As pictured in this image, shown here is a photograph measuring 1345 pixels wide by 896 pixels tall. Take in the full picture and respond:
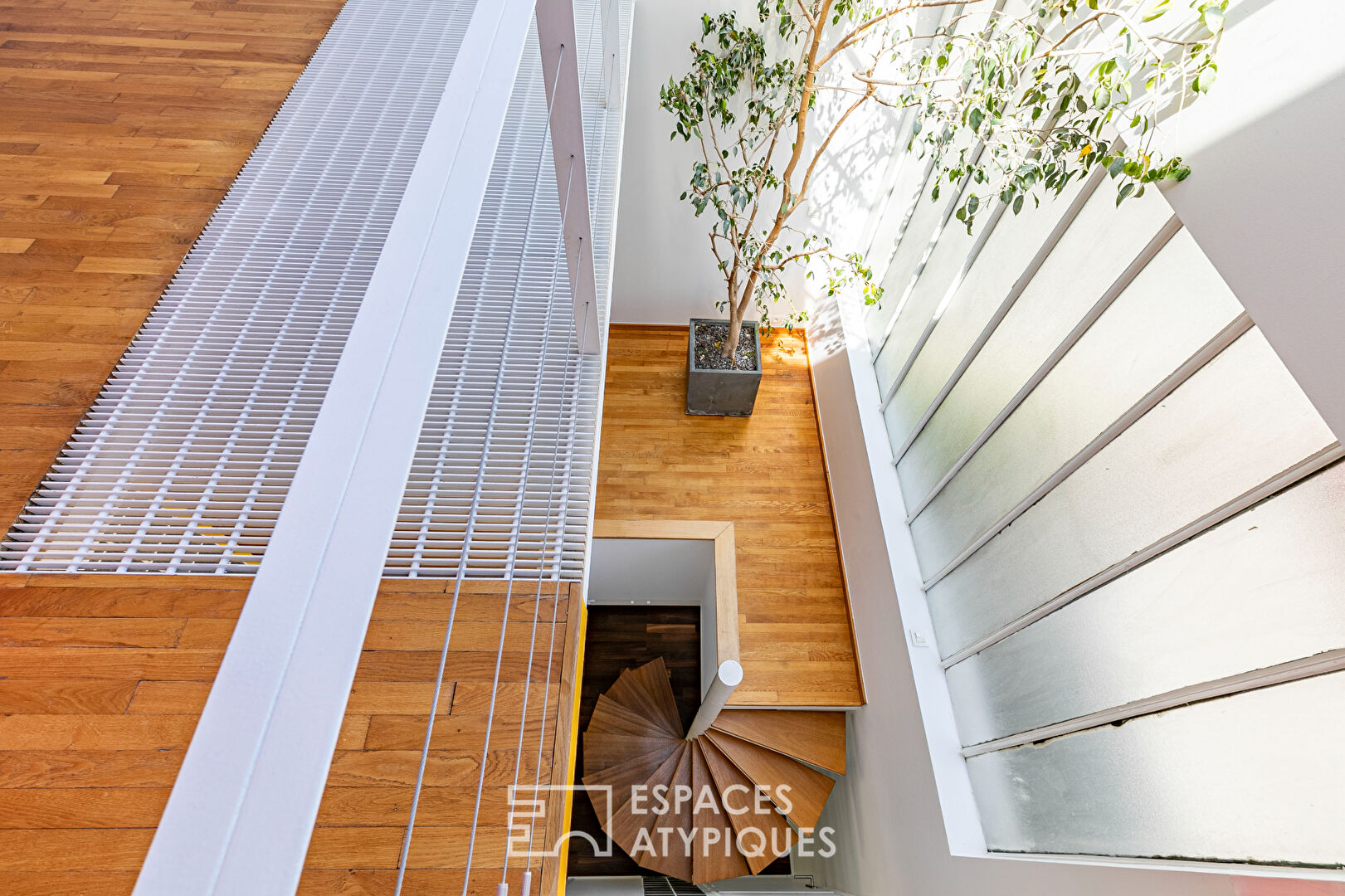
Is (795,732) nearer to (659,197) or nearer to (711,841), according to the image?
(711,841)

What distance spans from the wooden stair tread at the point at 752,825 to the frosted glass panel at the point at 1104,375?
208 cm

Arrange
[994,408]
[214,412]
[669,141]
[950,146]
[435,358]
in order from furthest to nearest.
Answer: [669,141] < [950,146] < [994,408] < [214,412] < [435,358]

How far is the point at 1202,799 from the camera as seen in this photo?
1.74m

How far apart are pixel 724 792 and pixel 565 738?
98.6 inches

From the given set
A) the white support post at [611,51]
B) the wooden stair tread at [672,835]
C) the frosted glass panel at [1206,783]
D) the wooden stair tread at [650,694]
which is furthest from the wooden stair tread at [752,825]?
the white support post at [611,51]

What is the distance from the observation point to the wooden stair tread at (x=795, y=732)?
3979 mm

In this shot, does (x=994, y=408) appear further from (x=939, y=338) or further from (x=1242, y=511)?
(x=1242, y=511)

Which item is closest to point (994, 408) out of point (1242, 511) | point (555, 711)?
point (1242, 511)

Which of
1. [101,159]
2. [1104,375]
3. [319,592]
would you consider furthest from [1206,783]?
[101,159]

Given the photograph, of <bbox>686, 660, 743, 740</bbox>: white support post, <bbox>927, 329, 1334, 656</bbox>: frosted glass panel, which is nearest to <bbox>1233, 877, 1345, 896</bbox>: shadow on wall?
<bbox>927, 329, 1334, 656</bbox>: frosted glass panel

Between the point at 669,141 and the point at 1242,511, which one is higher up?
the point at 669,141

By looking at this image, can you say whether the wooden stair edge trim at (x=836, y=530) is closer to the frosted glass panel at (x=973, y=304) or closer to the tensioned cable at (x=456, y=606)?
the frosted glass panel at (x=973, y=304)

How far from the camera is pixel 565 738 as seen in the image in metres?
1.90

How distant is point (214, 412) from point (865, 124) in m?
3.85
